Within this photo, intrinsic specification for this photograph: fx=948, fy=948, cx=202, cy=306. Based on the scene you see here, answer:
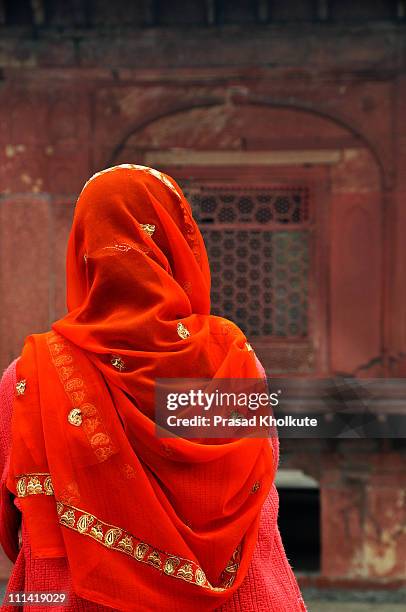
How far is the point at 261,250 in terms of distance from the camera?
582 cm

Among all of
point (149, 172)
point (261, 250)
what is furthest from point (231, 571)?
point (261, 250)

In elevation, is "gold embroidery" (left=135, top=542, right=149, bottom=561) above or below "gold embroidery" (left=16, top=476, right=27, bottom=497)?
below

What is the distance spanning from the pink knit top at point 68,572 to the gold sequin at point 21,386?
36mm

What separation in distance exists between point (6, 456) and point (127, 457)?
24 centimetres

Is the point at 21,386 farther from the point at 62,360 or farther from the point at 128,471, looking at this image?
the point at 128,471

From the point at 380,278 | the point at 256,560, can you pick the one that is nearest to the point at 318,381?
the point at 380,278

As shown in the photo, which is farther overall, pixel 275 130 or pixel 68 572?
pixel 275 130

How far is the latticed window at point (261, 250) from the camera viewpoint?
19.1ft

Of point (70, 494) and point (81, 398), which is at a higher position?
point (81, 398)

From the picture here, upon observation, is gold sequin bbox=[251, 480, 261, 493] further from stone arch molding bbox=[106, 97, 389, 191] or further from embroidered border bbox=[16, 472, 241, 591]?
stone arch molding bbox=[106, 97, 389, 191]

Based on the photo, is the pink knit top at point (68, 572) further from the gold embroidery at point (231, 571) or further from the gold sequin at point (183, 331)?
the gold sequin at point (183, 331)

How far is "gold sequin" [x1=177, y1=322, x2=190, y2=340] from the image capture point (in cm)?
155

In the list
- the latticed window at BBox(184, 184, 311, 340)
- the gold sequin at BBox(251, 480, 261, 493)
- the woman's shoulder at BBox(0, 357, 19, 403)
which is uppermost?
the woman's shoulder at BBox(0, 357, 19, 403)

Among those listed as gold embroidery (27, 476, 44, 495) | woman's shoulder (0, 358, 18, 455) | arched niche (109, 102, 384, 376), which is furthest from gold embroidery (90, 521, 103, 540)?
arched niche (109, 102, 384, 376)
